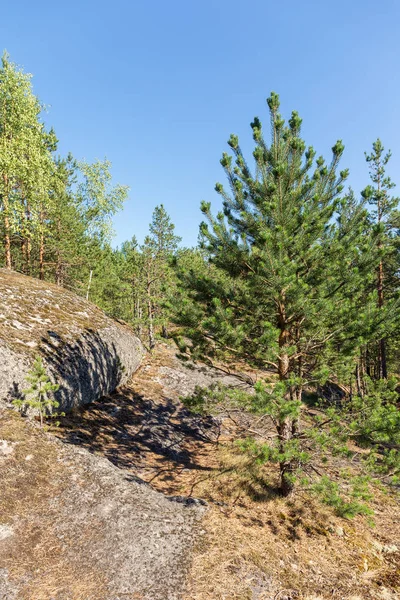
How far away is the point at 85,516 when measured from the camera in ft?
17.0

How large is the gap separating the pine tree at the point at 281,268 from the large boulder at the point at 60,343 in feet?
14.5

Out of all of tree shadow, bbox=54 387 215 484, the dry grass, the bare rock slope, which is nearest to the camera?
the bare rock slope

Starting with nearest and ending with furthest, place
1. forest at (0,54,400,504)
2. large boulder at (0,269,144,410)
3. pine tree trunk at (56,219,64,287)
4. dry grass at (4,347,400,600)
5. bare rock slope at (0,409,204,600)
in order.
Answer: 1. bare rock slope at (0,409,204,600)
2. dry grass at (4,347,400,600)
3. forest at (0,54,400,504)
4. large boulder at (0,269,144,410)
5. pine tree trunk at (56,219,64,287)

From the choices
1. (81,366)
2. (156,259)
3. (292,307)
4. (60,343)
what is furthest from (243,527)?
(156,259)

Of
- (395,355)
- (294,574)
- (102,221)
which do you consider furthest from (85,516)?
(395,355)

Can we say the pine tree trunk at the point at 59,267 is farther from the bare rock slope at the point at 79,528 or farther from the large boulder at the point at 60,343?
the bare rock slope at the point at 79,528

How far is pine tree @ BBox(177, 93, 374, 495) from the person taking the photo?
5844mm

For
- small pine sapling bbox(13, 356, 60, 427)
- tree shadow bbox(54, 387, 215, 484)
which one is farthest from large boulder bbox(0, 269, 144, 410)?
tree shadow bbox(54, 387, 215, 484)

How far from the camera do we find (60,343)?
942cm

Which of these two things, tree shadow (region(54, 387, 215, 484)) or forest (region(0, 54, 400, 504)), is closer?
forest (region(0, 54, 400, 504))

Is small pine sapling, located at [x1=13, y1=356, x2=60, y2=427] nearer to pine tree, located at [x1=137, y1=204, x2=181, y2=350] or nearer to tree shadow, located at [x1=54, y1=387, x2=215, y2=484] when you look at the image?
tree shadow, located at [x1=54, y1=387, x2=215, y2=484]

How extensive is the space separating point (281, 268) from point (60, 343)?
24.1ft

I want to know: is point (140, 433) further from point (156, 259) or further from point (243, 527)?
point (156, 259)

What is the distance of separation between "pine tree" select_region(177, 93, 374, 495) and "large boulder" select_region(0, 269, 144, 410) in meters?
4.41
